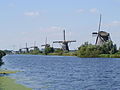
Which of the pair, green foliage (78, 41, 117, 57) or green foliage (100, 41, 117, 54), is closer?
green foliage (78, 41, 117, 57)

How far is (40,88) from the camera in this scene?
3294 centimetres

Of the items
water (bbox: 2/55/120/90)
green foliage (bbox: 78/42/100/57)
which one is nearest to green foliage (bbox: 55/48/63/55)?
green foliage (bbox: 78/42/100/57)

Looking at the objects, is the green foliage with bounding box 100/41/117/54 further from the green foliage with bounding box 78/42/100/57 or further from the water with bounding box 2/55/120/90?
the water with bounding box 2/55/120/90

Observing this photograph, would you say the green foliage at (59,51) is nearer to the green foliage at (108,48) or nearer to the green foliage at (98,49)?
the green foliage at (98,49)

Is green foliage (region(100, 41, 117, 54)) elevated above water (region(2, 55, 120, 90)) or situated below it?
above

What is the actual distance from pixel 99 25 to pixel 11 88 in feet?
407

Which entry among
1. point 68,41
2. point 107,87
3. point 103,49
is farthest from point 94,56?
point 107,87

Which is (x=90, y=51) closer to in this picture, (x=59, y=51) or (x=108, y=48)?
(x=108, y=48)

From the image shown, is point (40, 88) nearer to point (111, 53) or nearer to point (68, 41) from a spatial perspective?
point (111, 53)

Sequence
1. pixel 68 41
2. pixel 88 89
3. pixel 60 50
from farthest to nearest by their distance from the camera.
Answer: pixel 60 50 → pixel 68 41 → pixel 88 89

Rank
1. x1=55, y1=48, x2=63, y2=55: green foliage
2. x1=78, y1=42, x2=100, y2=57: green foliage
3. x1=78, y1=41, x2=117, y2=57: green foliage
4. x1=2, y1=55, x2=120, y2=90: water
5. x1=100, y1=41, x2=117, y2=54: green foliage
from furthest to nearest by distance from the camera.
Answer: x1=55, y1=48, x2=63, y2=55: green foliage
x1=100, y1=41, x2=117, y2=54: green foliage
x1=78, y1=41, x2=117, y2=57: green foliage
x1=78, y1=42, x2=100, y2=57: green foliage
x1=2, y1=55, x2=120, y2=90: water

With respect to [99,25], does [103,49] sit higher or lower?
lower

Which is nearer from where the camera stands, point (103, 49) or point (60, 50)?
point (103, 49)

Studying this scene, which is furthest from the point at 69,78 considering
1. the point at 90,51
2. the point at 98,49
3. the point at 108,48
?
the point at 108,48
